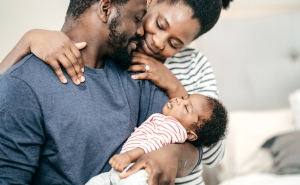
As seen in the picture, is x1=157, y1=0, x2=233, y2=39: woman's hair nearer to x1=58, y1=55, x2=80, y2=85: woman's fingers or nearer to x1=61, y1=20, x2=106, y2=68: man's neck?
x1=61, y1=20, x2=106, y2=68: man's neck

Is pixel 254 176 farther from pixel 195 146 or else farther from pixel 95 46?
pixel 95 46

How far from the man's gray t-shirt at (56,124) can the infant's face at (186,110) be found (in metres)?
0.16

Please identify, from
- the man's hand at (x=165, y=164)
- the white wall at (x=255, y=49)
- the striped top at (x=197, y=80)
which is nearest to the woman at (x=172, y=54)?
the striped top at (x=197, y=80)

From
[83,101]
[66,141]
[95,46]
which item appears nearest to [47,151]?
[66,141]

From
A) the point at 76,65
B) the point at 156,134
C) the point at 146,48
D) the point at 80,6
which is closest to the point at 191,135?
the point at 156,134

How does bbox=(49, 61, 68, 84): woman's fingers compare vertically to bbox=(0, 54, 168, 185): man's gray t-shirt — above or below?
above

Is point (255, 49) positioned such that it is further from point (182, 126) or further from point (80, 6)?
point (80, 6)

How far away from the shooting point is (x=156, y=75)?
3.91 ft

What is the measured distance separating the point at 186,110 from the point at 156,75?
Result: 0.17m

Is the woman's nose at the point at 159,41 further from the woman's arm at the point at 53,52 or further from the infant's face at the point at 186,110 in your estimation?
the woman's arm at the point at 53,52

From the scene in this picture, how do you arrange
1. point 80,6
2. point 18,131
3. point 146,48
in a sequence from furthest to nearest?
point 146,48
point 80,6
point 18,131

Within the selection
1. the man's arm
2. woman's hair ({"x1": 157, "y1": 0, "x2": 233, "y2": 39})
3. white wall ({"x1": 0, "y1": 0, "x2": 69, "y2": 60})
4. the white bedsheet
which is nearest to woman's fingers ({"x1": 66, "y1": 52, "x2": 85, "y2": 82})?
the man's arm

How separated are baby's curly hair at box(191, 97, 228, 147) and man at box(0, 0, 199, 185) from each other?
67mm

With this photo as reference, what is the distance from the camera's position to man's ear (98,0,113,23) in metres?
1.03
